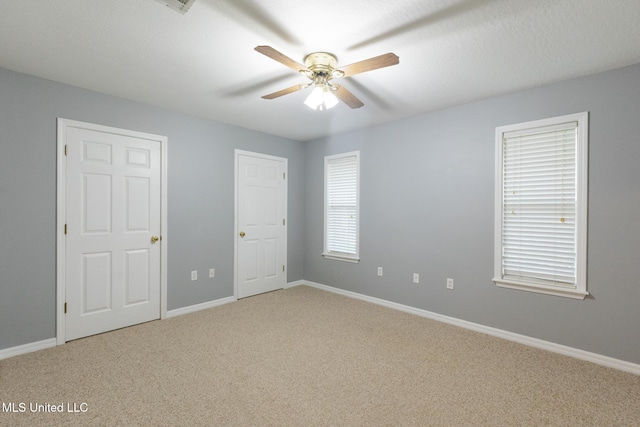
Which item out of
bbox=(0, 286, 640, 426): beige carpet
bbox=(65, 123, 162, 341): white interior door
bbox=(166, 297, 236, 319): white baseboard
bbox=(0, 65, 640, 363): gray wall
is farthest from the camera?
bbox=(166, 297, 236, 319): white baseboard

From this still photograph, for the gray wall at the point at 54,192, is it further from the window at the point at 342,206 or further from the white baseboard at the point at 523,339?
the white baseboard at the point at 523,339

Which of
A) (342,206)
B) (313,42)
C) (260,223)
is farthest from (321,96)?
(260,223)

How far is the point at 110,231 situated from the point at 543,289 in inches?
172

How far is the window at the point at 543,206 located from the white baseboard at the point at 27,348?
436 centimetres

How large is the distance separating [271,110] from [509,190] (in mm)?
2743

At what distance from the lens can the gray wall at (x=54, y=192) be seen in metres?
2.59

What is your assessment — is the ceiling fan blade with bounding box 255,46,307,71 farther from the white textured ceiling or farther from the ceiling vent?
the ceiling vent

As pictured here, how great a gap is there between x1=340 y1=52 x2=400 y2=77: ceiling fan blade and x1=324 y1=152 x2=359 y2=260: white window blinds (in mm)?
2320

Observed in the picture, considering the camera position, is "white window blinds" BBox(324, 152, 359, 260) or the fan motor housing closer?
the fan motor housing

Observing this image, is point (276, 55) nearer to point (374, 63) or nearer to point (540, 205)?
point (374, 63)

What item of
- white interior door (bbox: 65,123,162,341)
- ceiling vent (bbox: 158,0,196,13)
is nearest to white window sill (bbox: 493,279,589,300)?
ceiling vent (bbox: 158,0,196,13)

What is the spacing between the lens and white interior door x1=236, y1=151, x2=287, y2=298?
4.30 m

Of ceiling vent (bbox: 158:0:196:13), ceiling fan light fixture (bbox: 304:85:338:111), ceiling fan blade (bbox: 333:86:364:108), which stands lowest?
ceiling fan light fixture (bbox: 304:85:338:111)

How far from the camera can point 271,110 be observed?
355cm
